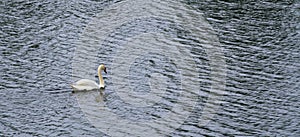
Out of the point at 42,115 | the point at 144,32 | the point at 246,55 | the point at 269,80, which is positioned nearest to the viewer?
the point at 42,115

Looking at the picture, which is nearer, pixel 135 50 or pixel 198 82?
pixel 198 82

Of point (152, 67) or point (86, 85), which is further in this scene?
point (152, 67)

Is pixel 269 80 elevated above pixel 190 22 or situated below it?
below

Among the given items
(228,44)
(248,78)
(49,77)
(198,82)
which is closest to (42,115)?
(49,77)

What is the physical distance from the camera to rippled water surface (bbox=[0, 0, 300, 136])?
26781mm

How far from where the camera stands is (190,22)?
38.5 meters

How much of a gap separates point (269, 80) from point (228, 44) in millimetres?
5067

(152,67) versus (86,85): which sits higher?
(152,67)

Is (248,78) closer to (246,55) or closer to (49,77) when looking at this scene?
(246,55)

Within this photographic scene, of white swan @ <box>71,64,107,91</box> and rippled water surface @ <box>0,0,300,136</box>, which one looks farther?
white swan @ <box>71,64,107,91</box>

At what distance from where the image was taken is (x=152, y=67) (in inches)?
1276

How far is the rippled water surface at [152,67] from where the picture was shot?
26.8m

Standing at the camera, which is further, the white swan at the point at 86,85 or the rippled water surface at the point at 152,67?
the white swan at the point at 86,85

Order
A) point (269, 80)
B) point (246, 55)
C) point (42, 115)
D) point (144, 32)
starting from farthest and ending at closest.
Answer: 1. point (144, 32)
2. point (246, 55)
3. point (269, 80)
4. point (42, 115)
